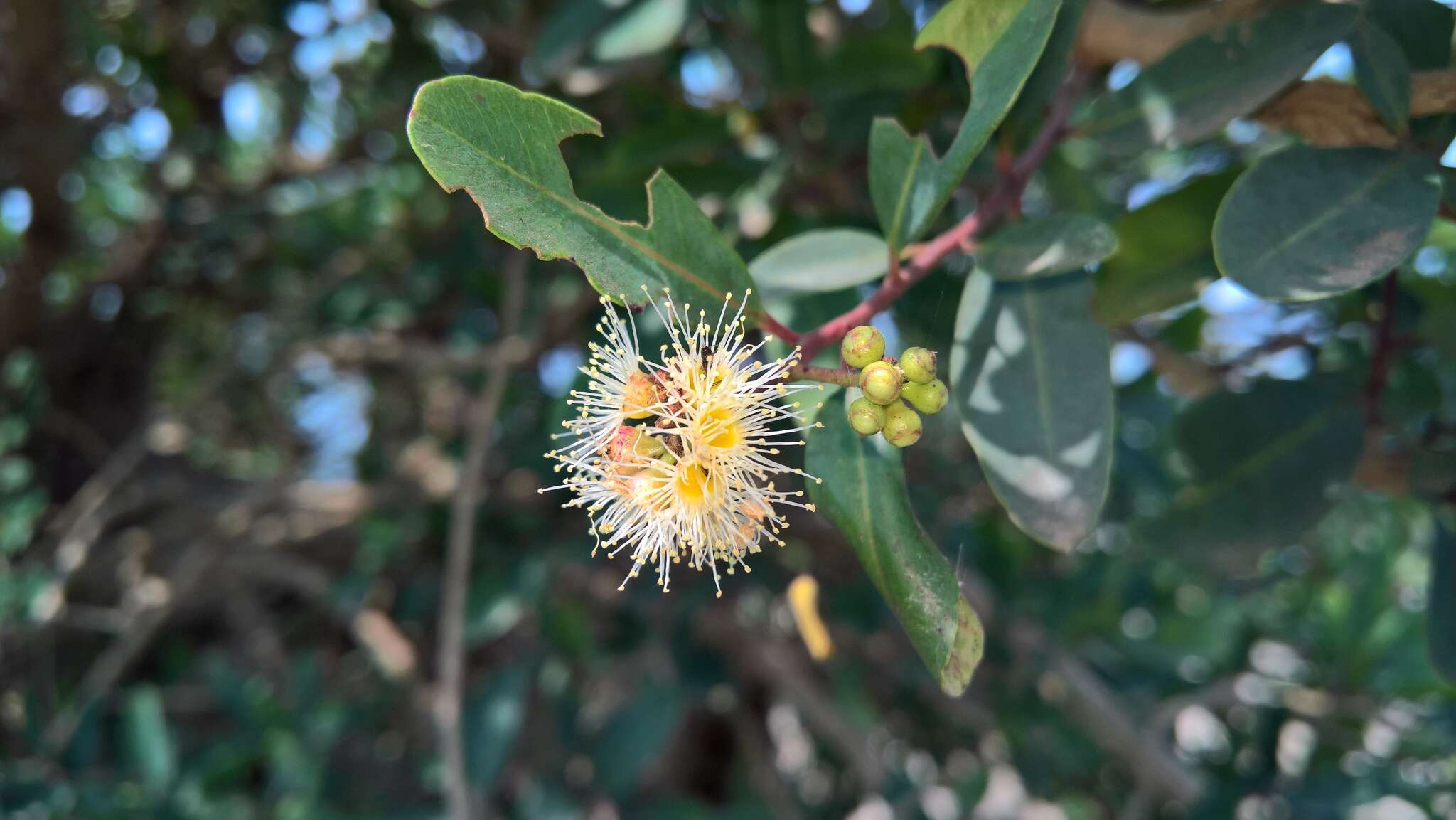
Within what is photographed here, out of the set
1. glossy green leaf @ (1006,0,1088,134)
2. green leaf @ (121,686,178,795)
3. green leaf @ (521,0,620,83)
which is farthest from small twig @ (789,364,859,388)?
green leaf @ (121,686,178,795)

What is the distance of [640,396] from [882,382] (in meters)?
0.23

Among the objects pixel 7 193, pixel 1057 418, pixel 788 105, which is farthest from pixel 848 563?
pixel 7 193

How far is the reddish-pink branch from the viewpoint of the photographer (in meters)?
0.81

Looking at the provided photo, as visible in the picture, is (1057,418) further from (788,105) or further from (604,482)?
(788,105)

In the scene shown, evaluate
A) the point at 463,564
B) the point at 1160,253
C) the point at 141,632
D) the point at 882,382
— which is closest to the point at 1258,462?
the point at 1160,253

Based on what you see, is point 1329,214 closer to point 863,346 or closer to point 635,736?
point 863,346

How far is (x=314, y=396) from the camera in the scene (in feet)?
9.62

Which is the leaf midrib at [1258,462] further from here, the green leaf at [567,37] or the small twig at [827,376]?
the green leaf at [567,37]

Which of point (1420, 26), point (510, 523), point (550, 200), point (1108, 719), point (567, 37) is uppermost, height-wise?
point (567, 37)

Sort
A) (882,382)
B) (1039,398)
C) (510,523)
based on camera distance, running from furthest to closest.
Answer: (510,523), (1039,398), (882,382)

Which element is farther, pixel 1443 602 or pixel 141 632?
pixel 141 632

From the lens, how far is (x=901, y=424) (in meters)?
0.73

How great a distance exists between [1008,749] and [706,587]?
2.72 ft

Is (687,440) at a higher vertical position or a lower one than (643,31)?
lower
